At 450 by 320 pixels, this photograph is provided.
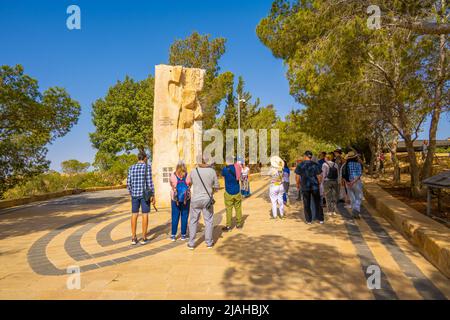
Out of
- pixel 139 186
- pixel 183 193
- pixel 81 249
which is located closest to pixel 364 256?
pixel 183 193

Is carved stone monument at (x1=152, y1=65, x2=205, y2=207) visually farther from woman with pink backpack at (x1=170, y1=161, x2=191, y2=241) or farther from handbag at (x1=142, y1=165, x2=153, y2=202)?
handbag at (x1=142, y1=165, x2=153, y2=202)

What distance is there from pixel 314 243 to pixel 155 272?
9.77 feet

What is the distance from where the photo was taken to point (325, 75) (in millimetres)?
6906

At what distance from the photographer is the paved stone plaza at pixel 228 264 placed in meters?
3.71

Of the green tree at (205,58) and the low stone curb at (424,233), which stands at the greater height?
the green tree at (205,58)

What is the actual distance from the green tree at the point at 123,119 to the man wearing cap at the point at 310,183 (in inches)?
1073

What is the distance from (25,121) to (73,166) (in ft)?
82.3

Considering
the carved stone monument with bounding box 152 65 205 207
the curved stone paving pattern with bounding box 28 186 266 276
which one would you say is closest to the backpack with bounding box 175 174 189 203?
the curved stone paving pattern with bounding box 28 186 266 276

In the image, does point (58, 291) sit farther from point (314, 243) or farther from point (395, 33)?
point (395, 33)

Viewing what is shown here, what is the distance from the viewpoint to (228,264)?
4699 millimetres

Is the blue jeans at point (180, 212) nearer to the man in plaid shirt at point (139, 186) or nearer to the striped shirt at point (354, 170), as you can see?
the man in plaid shirt at point (139, 186)
